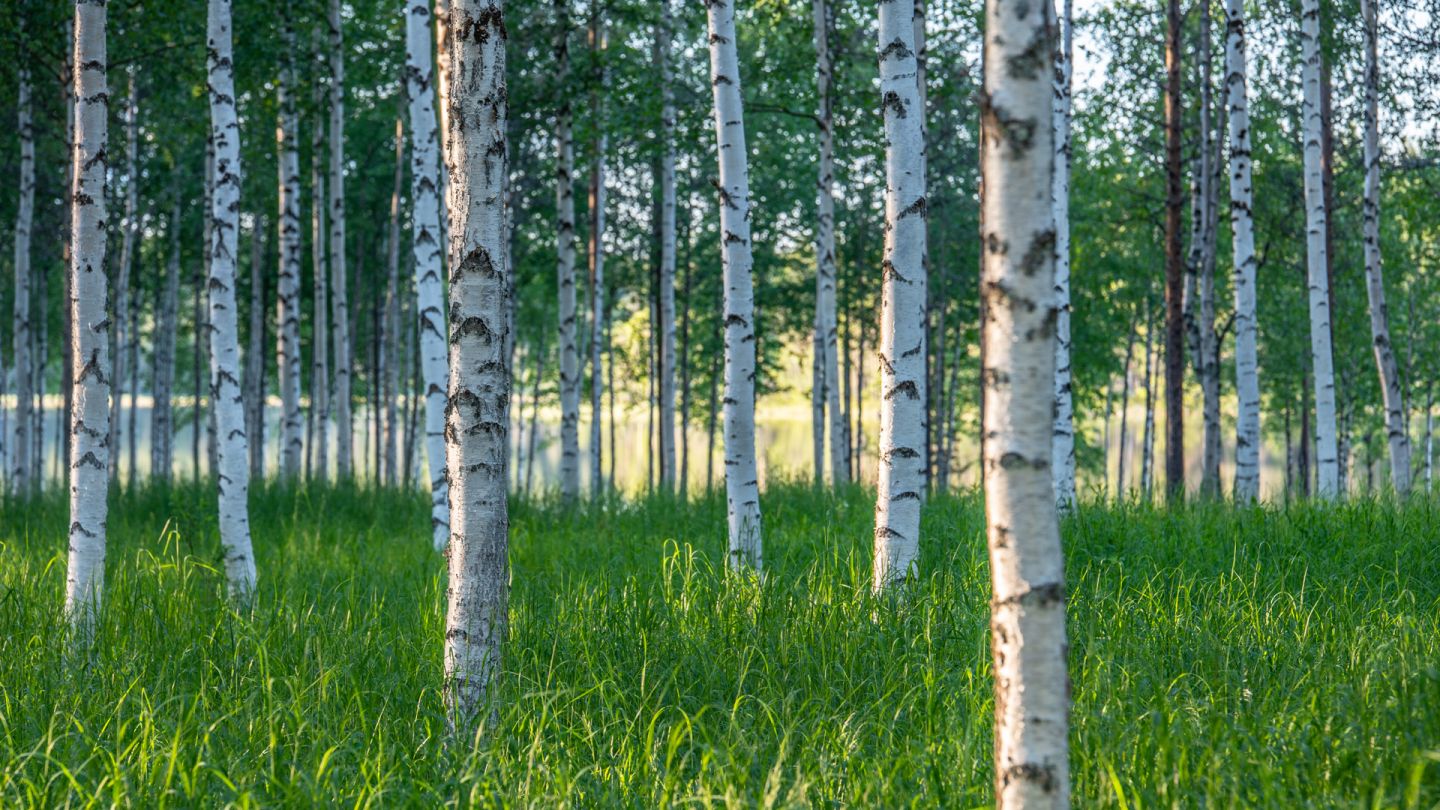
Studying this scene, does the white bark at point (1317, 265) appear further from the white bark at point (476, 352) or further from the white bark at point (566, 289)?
the white bark at point (476, 352)

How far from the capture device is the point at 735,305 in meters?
6.91

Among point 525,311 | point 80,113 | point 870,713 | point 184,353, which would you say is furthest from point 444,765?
point 184,353

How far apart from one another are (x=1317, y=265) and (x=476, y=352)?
964cm

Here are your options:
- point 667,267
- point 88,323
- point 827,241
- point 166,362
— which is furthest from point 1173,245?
point 166,362

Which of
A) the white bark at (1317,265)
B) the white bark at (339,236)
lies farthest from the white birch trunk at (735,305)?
the white bark at (339,236)

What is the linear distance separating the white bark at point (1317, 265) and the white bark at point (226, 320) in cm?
947

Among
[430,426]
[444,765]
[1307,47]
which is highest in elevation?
[1307,47]

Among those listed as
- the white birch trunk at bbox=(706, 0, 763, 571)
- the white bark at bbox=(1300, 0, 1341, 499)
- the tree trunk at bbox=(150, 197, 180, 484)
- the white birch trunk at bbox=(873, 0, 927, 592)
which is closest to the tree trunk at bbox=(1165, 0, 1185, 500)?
the white bark at bbox=(1300, 0, 1341, 499)

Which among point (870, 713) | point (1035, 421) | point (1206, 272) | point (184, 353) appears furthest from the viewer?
point (184, 353)

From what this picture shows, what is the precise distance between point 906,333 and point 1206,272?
10384 mm

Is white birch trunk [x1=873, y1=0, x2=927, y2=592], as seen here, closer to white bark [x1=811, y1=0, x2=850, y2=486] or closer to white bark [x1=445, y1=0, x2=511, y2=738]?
white bark [x1=445, y1=0, x2=511, y2=738]

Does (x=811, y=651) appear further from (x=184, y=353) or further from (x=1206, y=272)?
(x=184, y=353)

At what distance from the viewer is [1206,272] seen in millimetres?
14531

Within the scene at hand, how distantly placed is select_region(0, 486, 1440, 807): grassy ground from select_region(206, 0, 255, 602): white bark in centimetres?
39
